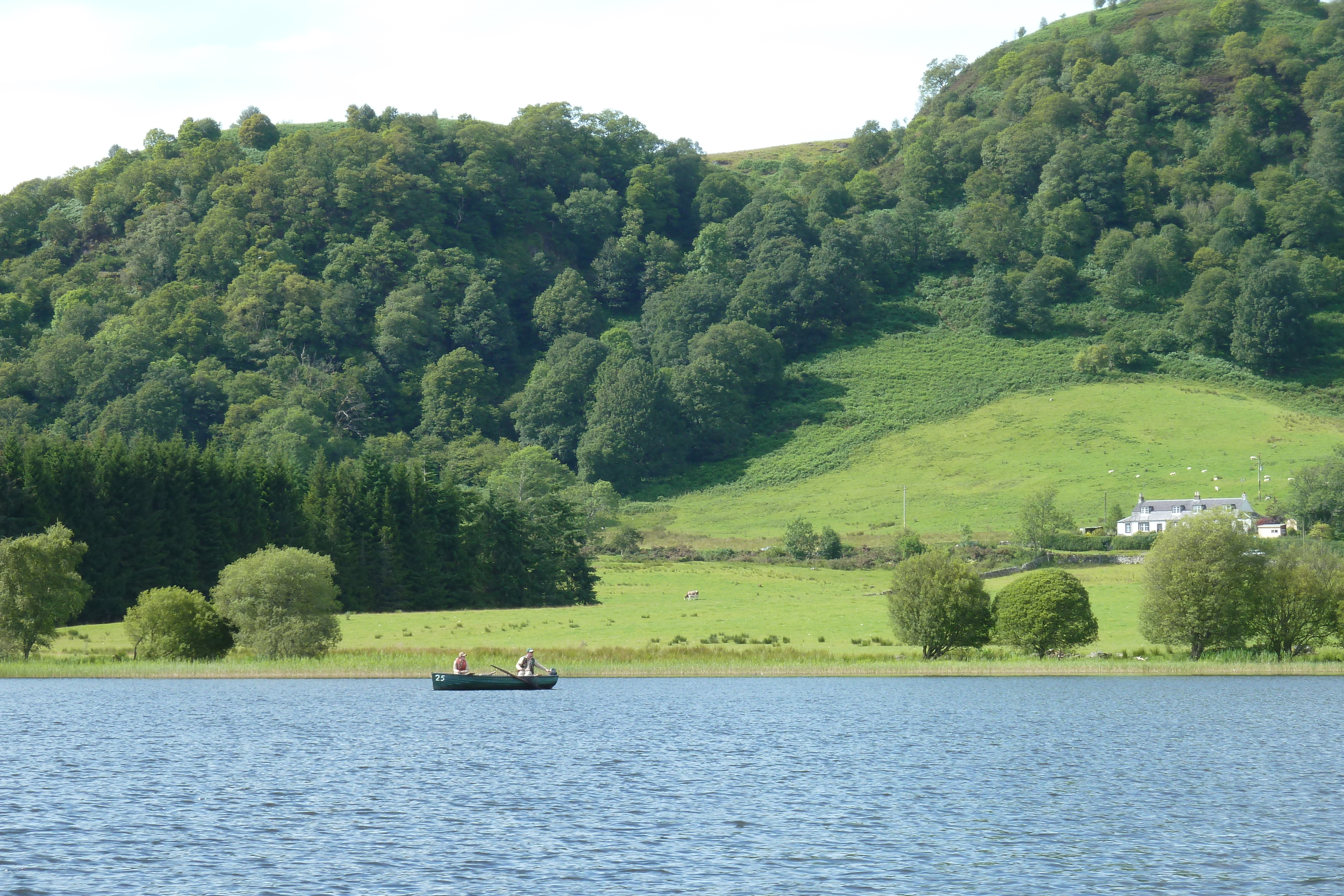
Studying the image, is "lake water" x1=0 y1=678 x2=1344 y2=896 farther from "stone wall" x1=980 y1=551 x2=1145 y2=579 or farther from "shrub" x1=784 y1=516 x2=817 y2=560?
"shrub" x1=784 y1=516 x2=817 y2=560

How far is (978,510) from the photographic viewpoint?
15238 centimetres

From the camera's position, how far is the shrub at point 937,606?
77562 millimetres

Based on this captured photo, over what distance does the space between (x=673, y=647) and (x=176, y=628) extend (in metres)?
29.0

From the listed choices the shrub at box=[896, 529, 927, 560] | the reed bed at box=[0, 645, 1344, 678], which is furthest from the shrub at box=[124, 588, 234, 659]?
the shrub at box=[896, 529, 927, 560]

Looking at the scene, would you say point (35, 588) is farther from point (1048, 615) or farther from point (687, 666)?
point (1048, 615)

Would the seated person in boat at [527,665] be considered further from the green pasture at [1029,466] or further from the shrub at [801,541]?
the green pasture at [1029,466]

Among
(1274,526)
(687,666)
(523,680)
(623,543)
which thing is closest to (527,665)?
(523,680)

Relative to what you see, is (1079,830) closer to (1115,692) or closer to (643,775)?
(643,775)

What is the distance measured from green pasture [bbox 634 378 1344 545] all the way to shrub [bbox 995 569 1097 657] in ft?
207

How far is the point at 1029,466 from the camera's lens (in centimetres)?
16850

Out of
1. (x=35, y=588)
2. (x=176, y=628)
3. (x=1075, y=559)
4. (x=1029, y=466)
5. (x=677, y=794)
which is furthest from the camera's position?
(x=1029, y=466)

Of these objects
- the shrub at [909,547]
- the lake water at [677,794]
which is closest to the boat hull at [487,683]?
the lake water at [677,794]

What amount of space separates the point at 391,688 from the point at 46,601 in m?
20.7

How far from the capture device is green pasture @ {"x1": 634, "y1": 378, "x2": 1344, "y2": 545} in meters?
152
